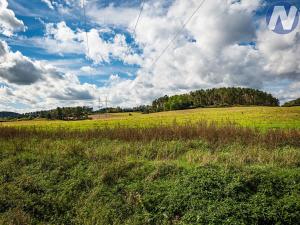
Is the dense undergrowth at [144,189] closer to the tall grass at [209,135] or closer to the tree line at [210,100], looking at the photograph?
the tall grass at [209,135]

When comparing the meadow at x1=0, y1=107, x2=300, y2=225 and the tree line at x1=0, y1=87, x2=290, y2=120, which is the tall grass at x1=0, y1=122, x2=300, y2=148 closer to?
the meadow at x1=0, y1=107, x2=300, y2=225

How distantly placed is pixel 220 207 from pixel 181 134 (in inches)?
433

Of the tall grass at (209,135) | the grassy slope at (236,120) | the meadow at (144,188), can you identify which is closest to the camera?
the meadow at (144,188)

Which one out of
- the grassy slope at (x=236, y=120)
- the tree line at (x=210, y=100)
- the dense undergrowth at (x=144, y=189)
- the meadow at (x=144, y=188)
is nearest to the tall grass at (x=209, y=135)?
the meadow at (x=144, y=188)

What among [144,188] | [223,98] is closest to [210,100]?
[223,98]

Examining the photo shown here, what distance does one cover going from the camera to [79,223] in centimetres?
739

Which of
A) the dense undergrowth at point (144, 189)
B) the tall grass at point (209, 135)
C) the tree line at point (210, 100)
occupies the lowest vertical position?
the dense undergrowth at point (144, 189)

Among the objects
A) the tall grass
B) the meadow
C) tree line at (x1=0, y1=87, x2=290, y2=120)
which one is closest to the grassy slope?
the tall grass

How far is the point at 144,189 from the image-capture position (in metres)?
8.90

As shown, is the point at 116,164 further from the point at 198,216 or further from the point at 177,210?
the point at 198,216

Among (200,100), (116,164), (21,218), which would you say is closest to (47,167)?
(116,164)

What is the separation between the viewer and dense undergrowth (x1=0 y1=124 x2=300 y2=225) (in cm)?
736

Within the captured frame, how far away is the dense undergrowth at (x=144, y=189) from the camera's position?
24.2 feet

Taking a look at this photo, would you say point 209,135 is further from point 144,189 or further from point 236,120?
point 236,120
